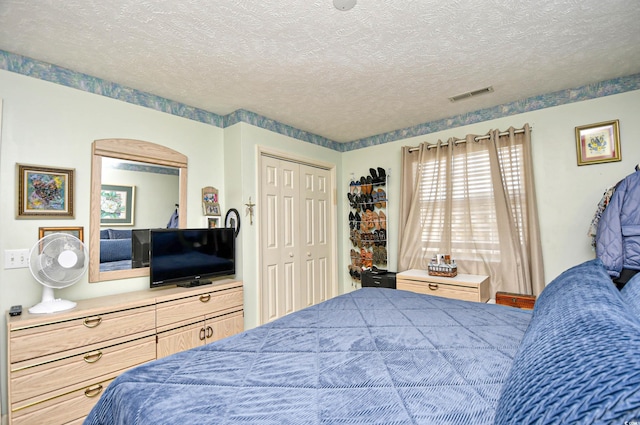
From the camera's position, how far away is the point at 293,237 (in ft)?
12.6

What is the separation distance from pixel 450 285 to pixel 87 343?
127 inches

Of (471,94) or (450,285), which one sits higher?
(471,94)

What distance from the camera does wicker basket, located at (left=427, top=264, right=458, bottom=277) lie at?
3266 mm

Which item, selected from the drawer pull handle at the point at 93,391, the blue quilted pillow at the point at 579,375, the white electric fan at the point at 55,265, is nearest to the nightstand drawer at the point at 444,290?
the blue quilted pillow at the point at 579,375

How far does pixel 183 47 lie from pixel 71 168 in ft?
4.46

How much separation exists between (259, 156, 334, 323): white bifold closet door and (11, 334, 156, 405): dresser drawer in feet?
4.21

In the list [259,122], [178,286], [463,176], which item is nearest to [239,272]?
[178,286]

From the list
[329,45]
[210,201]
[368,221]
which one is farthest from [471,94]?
[210,201]

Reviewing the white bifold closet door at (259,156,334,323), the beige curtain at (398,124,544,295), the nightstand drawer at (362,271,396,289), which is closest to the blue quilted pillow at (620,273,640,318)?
the beige curtain at (398,124,544,295)

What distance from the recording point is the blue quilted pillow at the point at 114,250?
256cm

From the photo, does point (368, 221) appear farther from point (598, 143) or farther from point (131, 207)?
point (131, 207)

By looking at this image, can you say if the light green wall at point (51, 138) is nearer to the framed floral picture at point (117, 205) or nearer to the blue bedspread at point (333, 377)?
the framed floral picture at point (117, 205)

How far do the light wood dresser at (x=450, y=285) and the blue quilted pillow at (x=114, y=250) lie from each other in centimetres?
283

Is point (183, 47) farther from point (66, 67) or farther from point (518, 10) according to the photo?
point (518, 10)
